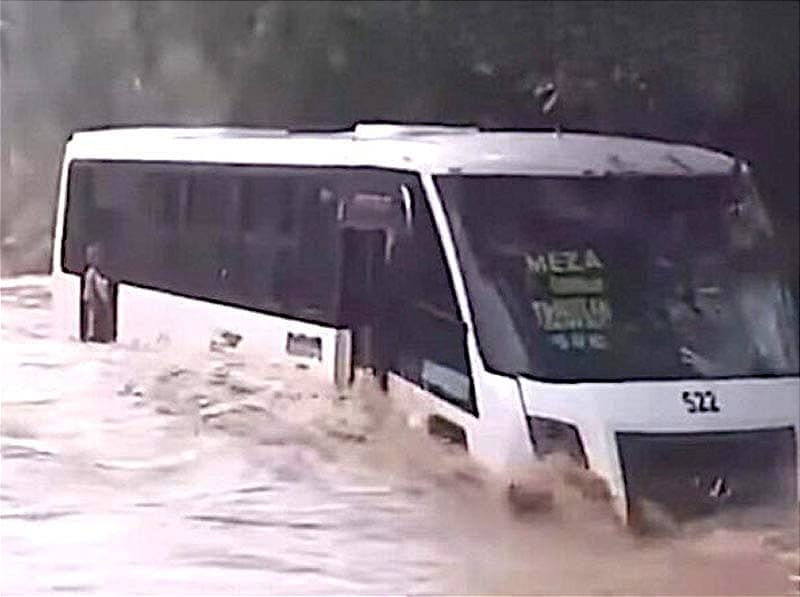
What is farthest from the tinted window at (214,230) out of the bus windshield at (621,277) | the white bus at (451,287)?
the bus windshield at (621,277)

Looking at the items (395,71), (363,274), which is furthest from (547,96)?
(363,274)

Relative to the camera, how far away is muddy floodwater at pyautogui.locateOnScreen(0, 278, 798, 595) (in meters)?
1.17

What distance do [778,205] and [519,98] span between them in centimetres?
23

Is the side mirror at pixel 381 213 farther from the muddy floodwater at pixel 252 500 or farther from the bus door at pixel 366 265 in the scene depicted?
the muddy floodwater at pixel 252 500

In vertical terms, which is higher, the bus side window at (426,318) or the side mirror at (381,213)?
the side mirror at (381,213)

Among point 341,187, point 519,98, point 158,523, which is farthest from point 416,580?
point 519,98

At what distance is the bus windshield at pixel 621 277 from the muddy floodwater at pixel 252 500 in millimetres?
100

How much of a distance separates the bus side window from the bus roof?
0.16ft

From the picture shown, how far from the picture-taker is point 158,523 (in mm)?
1179

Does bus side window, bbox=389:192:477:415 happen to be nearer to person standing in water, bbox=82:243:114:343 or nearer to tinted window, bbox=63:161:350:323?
tinted window, bbox=63:161:350:323

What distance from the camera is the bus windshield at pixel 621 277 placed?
126 cm

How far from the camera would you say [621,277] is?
1297 millimetres

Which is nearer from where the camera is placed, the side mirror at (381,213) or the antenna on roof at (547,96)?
the side mirror at (381,213)

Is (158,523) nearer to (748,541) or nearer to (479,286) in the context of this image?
(479,286)
